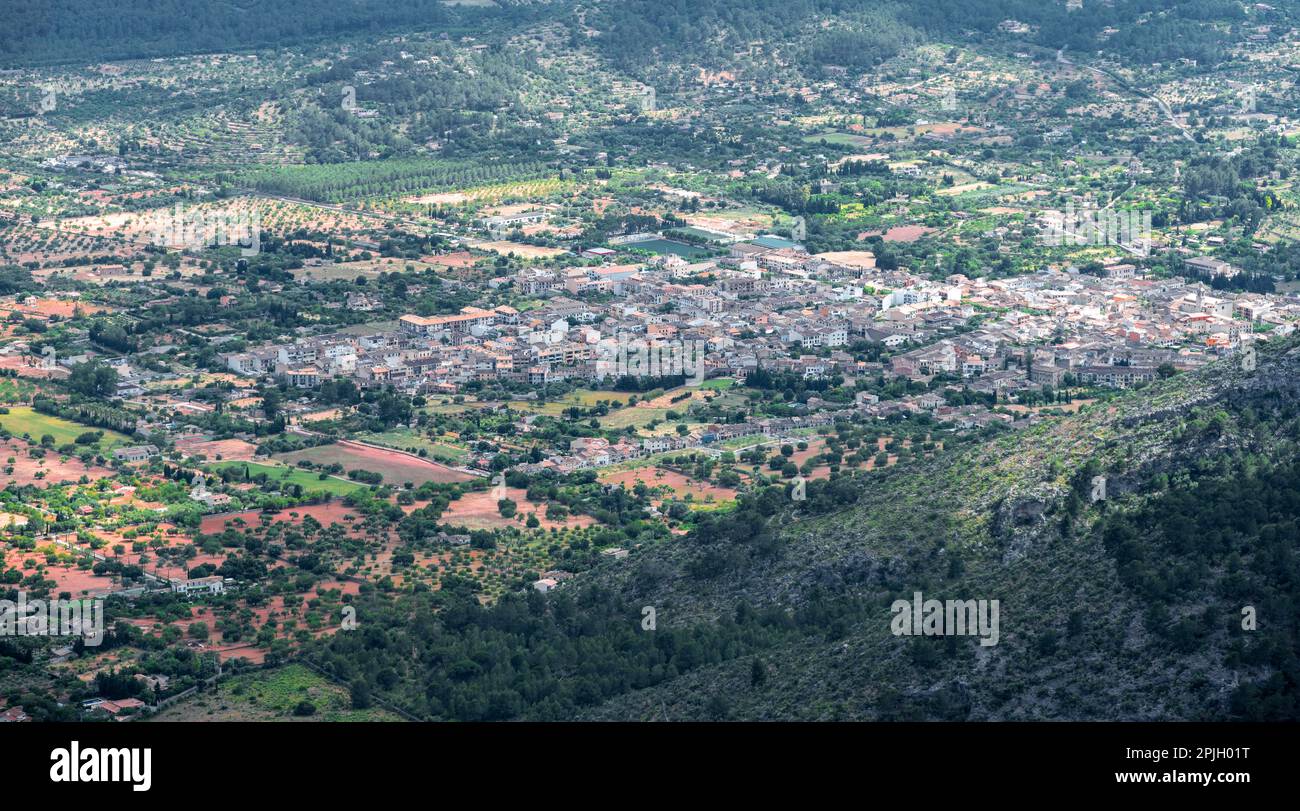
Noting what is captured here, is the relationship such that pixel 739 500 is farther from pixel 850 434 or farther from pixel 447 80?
pixel 447 80

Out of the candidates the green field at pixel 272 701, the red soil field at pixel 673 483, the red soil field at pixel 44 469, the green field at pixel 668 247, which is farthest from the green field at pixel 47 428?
the green field at pixel 668 247

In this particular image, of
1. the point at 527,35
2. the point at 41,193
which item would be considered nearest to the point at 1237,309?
the point at 41,193

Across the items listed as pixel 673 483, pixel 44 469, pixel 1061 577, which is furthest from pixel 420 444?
pixel 1061 577

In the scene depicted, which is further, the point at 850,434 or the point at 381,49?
the point at 381,49

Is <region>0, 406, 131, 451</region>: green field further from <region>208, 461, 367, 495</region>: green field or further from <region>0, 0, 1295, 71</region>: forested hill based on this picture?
<region>0, 0, 1295, 71</region>: forested hill

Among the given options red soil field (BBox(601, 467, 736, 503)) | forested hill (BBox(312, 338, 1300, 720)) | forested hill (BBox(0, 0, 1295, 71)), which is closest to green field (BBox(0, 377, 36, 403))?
red soil field (BBox(601, 467, 736, 503))

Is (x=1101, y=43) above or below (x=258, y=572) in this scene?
above

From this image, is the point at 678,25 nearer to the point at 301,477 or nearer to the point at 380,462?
the point at 380,462
